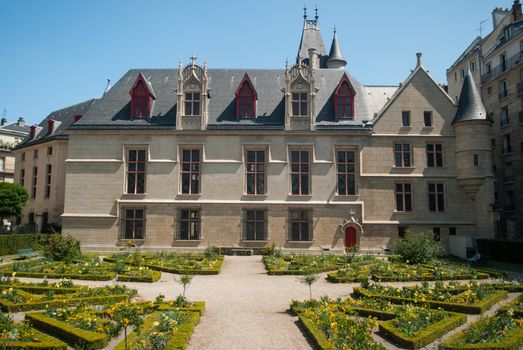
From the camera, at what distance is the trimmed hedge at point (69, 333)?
10.4 metres

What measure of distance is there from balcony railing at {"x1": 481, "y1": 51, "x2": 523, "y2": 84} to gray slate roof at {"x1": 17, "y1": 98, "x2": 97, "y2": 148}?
45.0 metres

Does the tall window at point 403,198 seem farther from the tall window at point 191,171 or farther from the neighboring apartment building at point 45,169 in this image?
the neighboring apartment building at point 45,169

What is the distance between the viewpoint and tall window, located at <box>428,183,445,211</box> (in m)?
35.1

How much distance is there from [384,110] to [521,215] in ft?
64.5

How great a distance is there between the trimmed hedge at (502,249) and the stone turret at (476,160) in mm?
1862

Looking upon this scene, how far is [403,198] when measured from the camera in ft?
115

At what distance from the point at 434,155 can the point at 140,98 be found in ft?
84.3

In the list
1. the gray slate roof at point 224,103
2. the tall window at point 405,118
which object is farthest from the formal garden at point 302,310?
the tall window at point 405,118

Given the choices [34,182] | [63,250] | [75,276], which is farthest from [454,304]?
[34,182]

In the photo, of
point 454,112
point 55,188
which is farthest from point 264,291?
point 55,188

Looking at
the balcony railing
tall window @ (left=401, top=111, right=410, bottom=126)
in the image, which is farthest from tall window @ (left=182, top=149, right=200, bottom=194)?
the balcony railing

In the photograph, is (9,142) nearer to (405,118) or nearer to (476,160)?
(405,118)

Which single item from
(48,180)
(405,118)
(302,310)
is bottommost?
(302,310)

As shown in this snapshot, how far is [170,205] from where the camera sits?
34.4m
